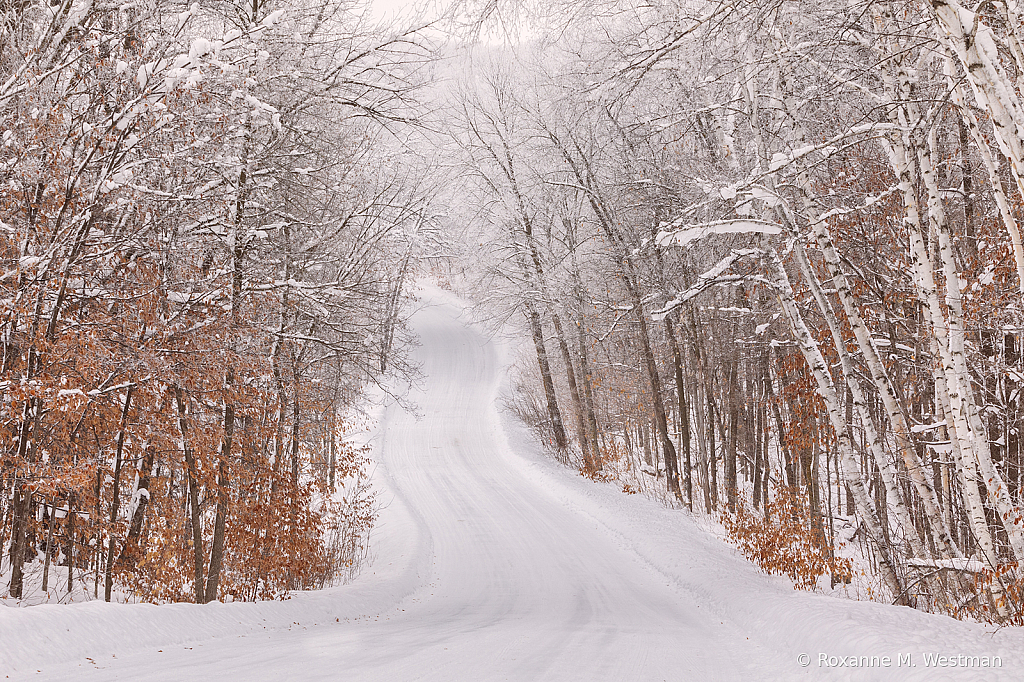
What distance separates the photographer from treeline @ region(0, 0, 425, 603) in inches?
227

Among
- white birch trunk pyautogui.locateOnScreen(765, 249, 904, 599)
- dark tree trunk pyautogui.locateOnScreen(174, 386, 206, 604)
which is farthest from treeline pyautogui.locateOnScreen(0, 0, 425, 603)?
white birch trunk pyautogui.locateOnScreen(765, 249, 904, 599)

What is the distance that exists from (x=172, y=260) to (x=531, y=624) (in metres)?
5.48

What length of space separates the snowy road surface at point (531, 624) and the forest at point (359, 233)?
1.11 metres

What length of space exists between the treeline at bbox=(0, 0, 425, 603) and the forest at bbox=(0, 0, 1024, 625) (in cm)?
5

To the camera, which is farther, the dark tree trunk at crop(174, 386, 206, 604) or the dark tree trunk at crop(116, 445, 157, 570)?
the dark tree trunk at crop(116, 445, 157, 570)

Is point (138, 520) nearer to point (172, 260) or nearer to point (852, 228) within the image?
point (172, 260)

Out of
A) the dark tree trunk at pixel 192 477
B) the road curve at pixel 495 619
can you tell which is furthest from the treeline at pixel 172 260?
the road curve at pixel 495 619

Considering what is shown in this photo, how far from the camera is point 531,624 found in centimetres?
724

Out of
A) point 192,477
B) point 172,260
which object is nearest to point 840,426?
point 192,477

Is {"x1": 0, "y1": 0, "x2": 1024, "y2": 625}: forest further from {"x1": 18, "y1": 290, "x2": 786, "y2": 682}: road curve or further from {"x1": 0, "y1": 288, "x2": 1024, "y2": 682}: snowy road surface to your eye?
{"x1": 18, "y1": 290, "x2": 786, "y2": 682}: road curve

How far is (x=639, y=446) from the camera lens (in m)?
30.1

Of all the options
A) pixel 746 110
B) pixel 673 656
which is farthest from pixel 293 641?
pixel 746 110

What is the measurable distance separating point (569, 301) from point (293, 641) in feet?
47.7

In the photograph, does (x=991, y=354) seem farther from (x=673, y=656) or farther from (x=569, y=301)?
(x=569, y=301)
